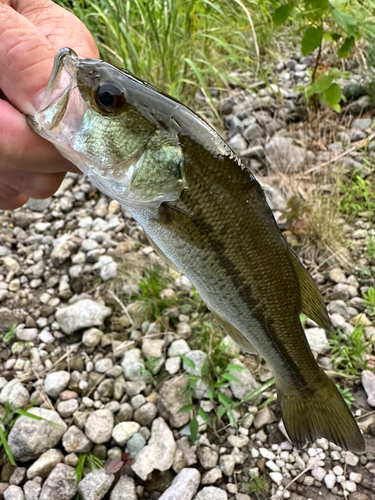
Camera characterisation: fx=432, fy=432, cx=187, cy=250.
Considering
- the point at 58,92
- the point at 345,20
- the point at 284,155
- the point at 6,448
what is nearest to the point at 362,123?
the point at 284,155

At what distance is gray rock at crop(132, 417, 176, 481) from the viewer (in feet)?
7.23

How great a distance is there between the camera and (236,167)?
1437 mm

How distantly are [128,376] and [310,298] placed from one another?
1.43 meters

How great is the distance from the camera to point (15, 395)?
2512 millimetres

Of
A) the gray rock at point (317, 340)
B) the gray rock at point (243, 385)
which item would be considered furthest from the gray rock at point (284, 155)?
the gray rock at point (243, 385)

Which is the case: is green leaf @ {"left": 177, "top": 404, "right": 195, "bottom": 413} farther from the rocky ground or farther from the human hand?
the human hand

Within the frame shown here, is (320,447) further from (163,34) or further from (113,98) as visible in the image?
(163,34)

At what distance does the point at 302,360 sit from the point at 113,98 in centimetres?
120

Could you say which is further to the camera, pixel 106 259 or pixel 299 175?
pixel 299 175

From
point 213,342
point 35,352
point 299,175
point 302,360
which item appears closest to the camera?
point 302,360

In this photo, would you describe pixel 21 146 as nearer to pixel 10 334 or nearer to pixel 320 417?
A: pixel 320 417

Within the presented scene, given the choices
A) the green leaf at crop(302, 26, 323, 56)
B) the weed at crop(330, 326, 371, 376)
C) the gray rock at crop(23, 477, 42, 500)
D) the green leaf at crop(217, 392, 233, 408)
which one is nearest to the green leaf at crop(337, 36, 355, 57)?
the green leaf at crop(302, 26, 323, 56)

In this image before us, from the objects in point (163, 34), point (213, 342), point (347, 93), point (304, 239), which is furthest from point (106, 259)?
point (347, 93)

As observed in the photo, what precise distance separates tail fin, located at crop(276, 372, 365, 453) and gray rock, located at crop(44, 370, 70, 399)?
1.42m
